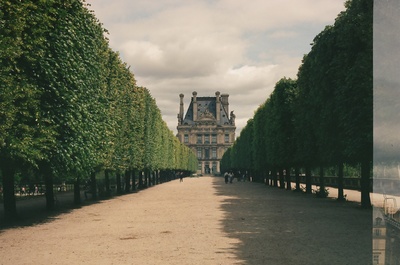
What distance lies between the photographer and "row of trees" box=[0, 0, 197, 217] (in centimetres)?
1964

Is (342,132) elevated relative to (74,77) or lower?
lower

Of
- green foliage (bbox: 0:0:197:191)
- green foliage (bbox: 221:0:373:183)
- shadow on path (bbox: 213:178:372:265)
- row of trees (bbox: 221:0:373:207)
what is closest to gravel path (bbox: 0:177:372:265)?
shadow on path (bbox: 213:178:372:265)

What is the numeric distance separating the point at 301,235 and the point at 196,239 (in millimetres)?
3647

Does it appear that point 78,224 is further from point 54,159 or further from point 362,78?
point 362,78

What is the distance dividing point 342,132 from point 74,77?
14.3 metres

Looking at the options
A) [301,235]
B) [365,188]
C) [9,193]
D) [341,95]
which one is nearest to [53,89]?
[9,193]

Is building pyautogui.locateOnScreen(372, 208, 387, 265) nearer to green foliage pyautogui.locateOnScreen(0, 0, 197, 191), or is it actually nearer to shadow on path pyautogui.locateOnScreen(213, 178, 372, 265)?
shadow on path pyautogui.locateOnScreen(213, 178, 372, 265)

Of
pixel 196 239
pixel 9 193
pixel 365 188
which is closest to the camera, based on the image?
pixel 196 239

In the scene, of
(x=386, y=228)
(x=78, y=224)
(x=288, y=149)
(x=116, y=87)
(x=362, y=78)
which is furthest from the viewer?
(x=288, y=149)

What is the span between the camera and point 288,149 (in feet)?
164

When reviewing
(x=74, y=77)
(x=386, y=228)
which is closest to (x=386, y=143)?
(x=386, y=228)

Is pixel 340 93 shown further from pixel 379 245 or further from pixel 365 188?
pixel 379 245

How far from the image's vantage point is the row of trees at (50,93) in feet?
64.4

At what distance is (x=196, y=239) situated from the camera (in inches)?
661
